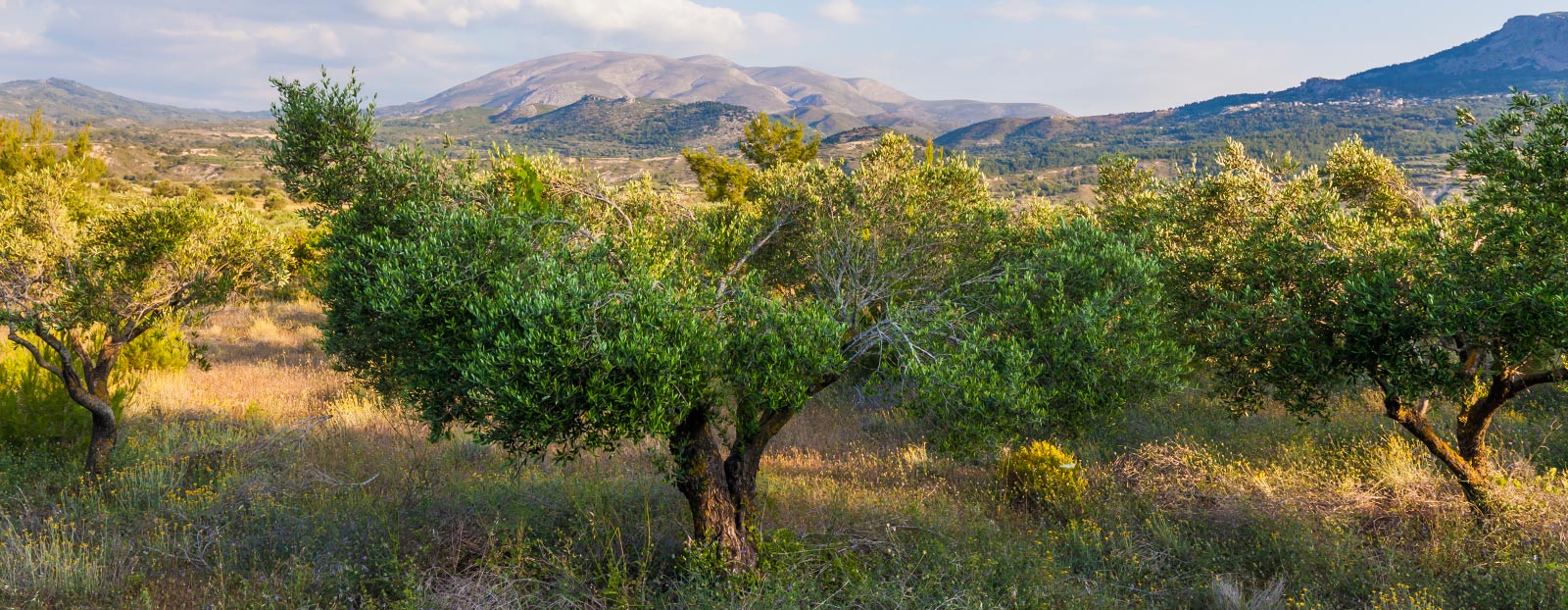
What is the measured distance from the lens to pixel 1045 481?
1098 centimetres

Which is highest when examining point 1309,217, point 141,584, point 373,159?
point 373,159

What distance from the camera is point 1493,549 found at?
334 inches

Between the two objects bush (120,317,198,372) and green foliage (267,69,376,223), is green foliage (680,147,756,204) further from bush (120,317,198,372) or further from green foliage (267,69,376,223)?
green foliage (267,69,376,223)

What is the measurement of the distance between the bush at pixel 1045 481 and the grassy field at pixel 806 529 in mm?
337

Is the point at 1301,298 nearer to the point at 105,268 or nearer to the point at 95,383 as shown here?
the point at 105,268

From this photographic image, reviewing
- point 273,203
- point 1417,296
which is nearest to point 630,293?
point 1417,296

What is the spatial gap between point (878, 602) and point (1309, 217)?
774cm

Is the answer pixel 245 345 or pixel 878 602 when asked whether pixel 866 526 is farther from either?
pixel 245 345

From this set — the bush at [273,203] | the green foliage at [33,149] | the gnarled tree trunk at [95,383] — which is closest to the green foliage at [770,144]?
the green foliage at [33,149]

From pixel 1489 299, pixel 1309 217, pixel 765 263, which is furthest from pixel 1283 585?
pixel 765 263

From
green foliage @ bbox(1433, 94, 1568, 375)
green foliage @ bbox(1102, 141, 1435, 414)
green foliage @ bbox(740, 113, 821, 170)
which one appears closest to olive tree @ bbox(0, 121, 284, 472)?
green foliage @ bbox(1102, 141, 1435, 414)

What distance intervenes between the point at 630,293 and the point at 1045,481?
7.62 meters

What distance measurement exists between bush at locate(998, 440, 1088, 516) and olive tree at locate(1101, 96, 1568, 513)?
99.2 inches

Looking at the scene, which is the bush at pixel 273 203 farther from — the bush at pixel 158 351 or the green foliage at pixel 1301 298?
the green foliage at pixel 1301 298
